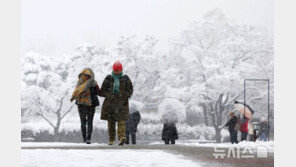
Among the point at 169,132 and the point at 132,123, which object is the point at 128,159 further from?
the point at 169,132

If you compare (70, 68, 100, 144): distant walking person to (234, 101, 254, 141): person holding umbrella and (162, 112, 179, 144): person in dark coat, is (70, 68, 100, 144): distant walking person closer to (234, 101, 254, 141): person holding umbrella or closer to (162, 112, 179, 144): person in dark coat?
(162, 112, 179, 144): person in dark coat

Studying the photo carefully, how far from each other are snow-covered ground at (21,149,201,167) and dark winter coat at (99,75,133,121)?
49.7 inches

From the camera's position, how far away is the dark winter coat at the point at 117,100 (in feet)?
26.9

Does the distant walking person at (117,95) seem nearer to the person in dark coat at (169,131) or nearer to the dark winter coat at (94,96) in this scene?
the dark winter coat at (94,96)

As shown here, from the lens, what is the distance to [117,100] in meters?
8.20

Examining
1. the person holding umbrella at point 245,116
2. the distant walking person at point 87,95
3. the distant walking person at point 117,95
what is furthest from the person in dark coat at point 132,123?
the person holding umbrella at point 245,116

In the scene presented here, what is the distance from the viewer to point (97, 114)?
2489cm

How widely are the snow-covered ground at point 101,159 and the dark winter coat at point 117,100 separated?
4.14 feet

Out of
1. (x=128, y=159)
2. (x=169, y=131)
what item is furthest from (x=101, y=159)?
(x=169, y=131)

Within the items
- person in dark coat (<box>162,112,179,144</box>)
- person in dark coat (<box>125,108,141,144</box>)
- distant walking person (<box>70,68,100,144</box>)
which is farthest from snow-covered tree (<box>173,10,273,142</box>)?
distant walking person (<box>70,68,100,144</box>)

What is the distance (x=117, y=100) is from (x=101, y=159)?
2160 millimetres

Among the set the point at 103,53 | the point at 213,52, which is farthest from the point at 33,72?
the point at 213,52

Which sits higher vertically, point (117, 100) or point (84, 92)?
point (84, 92)

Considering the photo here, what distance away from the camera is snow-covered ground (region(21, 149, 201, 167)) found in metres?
5.79
